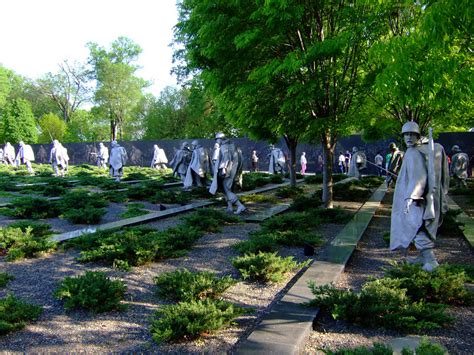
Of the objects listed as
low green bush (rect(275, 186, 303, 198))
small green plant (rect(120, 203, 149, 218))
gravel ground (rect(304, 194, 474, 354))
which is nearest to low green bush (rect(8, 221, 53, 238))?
small green plant (rect(120, 203, 149, 218))

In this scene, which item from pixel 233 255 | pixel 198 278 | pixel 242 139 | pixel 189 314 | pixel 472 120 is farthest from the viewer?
pixel 242 139

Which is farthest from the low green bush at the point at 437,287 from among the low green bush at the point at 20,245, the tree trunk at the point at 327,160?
the tree trunk at the point at 327,160

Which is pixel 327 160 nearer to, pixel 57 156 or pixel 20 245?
pixel 20 245

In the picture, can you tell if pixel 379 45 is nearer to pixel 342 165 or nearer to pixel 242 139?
pixel 342 165

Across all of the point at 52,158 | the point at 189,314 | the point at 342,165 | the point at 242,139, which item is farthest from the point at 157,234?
the point at 242,139

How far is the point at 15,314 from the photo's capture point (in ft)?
12.9

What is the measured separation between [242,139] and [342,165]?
940 centimetres

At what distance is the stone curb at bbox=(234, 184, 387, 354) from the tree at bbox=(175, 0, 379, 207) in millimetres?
4153

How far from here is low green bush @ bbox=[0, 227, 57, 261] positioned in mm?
6441

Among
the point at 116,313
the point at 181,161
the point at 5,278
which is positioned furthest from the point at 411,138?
the point at 181,161

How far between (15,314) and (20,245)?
10.3ft

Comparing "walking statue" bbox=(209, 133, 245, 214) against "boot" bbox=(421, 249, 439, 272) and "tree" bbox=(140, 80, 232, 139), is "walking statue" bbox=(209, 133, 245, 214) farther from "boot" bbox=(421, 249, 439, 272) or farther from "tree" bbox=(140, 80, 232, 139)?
"tree" bbox=(140, 80, 232, 139)

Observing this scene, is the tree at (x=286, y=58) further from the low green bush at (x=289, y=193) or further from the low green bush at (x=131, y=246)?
the low green bush at (x=131, y=246)

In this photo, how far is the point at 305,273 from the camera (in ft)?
18.3
